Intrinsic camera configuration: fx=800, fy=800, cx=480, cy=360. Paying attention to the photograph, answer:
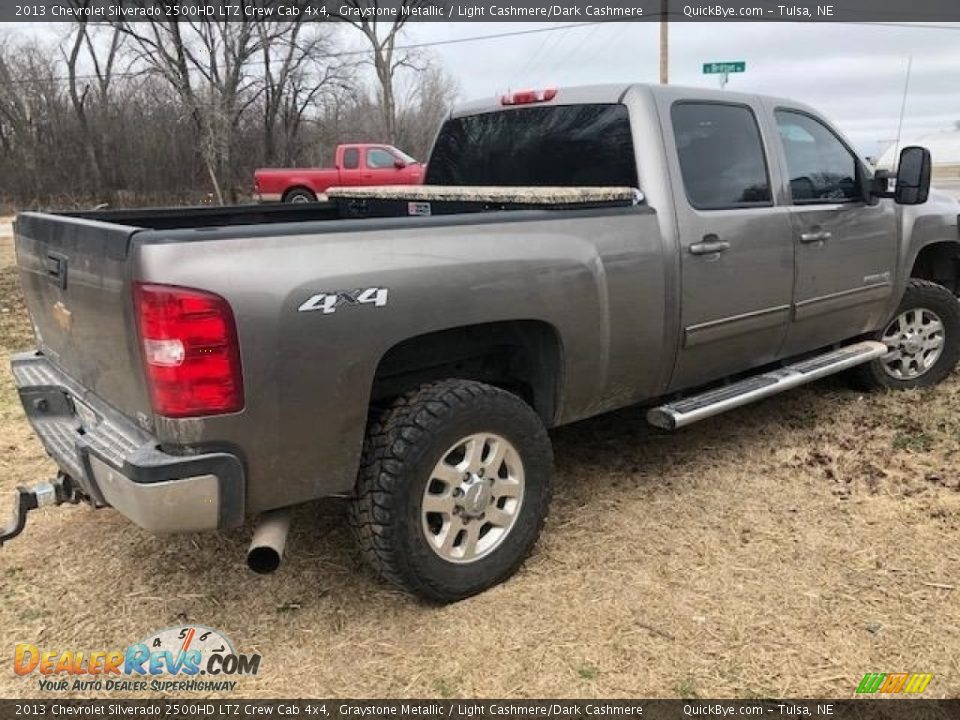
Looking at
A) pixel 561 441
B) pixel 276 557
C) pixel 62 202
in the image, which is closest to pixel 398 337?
pixel 276 557

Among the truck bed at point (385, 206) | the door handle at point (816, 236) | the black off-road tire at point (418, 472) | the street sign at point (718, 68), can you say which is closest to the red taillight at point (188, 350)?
the black off-road tire at point (418, 472)

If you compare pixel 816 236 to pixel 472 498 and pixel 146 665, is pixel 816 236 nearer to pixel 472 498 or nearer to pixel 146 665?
pixel 472 498

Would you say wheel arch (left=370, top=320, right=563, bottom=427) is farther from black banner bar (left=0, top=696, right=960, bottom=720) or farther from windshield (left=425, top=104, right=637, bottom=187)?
black banner bar (left=0, top=696, right=960, bottom=720)

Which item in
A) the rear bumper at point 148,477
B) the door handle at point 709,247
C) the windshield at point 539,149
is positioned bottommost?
the rear bumper at point 148,477

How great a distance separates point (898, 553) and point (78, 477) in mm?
3154

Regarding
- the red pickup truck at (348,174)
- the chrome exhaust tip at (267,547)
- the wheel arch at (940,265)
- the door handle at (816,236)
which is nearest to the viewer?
the chrome exhaust tip at (267,547)

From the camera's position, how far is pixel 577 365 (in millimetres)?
3184

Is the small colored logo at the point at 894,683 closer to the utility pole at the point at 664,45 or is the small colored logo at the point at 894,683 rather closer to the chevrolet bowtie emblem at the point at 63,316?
the chevrolet bowtie emblem at the point at 63,316

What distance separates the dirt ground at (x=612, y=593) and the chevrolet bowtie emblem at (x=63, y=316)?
1.03 meters

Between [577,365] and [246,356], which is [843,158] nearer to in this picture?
[577,365]

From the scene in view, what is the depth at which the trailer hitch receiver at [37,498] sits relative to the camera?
288 centimetres

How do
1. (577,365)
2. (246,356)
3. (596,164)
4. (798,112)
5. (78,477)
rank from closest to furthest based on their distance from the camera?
(246,356), (78,477), (577,365), (596,164), (798,112)

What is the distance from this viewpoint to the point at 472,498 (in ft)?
9.60

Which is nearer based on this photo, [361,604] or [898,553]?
[361,604]
